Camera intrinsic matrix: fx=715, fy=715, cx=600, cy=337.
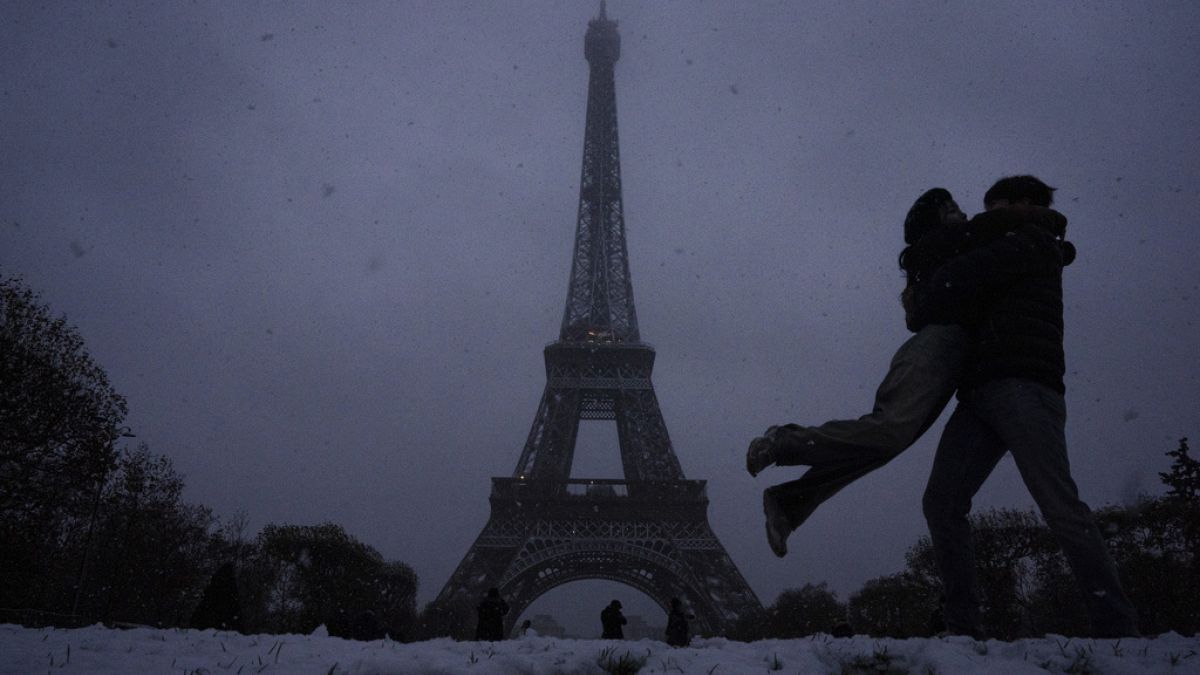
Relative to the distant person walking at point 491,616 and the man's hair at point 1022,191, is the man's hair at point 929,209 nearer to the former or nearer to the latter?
the man's hair at point 1022,191

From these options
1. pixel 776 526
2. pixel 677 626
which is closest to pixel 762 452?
pixel 776 526

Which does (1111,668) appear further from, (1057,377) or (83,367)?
(83,367)

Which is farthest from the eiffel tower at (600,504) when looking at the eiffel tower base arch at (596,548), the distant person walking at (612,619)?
the distant person walking at (612,619)

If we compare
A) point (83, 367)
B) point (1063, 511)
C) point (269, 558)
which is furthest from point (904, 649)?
point (269, 558)

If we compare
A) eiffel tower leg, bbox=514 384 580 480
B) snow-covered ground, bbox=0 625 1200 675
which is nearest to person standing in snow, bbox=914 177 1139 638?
snow-covered ground, bbox=0 625 1200 675

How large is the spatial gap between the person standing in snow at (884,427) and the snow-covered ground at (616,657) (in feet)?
1.86

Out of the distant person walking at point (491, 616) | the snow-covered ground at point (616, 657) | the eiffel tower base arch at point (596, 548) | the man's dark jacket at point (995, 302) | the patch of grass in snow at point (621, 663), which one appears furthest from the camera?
the eiffel tower base arch at point (596, 548)

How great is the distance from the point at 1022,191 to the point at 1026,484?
1725mm

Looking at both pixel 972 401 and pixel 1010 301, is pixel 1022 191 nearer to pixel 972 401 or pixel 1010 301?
pixel 1010 301

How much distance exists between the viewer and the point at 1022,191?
4.19 meters

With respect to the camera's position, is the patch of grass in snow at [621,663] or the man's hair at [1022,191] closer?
the patch of grass in snow at [621,663]

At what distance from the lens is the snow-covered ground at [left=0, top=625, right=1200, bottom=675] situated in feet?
9.53

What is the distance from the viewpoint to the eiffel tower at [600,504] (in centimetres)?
3778

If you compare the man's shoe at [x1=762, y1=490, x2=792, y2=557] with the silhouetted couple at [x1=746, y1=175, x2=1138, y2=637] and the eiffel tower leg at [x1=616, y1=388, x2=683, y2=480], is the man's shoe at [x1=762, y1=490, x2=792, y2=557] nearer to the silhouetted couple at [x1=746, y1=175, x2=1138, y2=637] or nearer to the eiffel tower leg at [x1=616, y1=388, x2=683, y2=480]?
the silhouetted couple at [x1=746, y1=175, x2=1138, y2=637]
